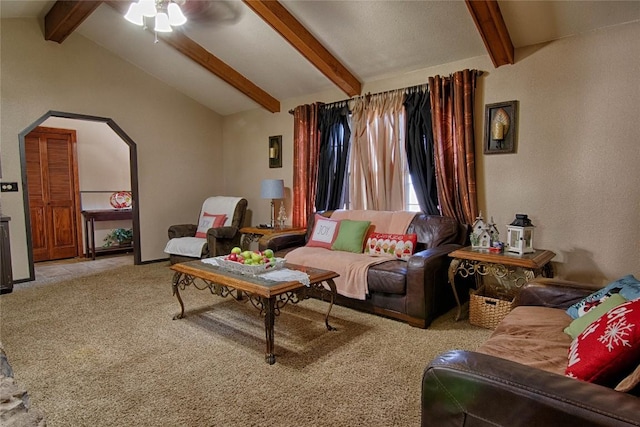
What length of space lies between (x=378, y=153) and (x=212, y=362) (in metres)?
2.76

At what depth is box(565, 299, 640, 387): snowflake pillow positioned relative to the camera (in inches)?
43.8

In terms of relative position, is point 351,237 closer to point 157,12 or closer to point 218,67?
point 157,12

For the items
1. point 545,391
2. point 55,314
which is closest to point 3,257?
point 55,314

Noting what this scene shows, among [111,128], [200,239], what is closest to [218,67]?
[111,128]

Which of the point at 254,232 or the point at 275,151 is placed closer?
the point at 254,232

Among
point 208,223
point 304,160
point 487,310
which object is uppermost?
point 304,160

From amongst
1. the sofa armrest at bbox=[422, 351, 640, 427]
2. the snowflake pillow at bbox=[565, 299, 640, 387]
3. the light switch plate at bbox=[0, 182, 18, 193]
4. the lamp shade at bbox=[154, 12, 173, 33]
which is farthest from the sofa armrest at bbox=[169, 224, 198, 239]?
the snowflake pillow at bbox=[565, 299, 640, 387]

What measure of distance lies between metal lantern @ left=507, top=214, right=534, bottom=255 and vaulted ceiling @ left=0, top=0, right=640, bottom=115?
4.87 feet

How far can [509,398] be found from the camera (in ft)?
3.34

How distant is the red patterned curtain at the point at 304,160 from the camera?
4605 millimetres

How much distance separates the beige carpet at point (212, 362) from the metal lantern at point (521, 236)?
739 millimetres

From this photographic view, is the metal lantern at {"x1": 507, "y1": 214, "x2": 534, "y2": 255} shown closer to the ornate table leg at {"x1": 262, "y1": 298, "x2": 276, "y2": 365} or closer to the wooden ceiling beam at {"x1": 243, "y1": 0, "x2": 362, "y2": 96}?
the ornate table leg at {"x1": 262, "y1": 298, "x2": 276, "y2": 365}

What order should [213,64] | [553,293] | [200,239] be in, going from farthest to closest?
[200,239] < [213,64] < [553,293]

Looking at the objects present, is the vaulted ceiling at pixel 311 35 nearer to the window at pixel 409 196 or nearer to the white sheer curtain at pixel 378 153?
the white sheer curtain at pixel 378 153
